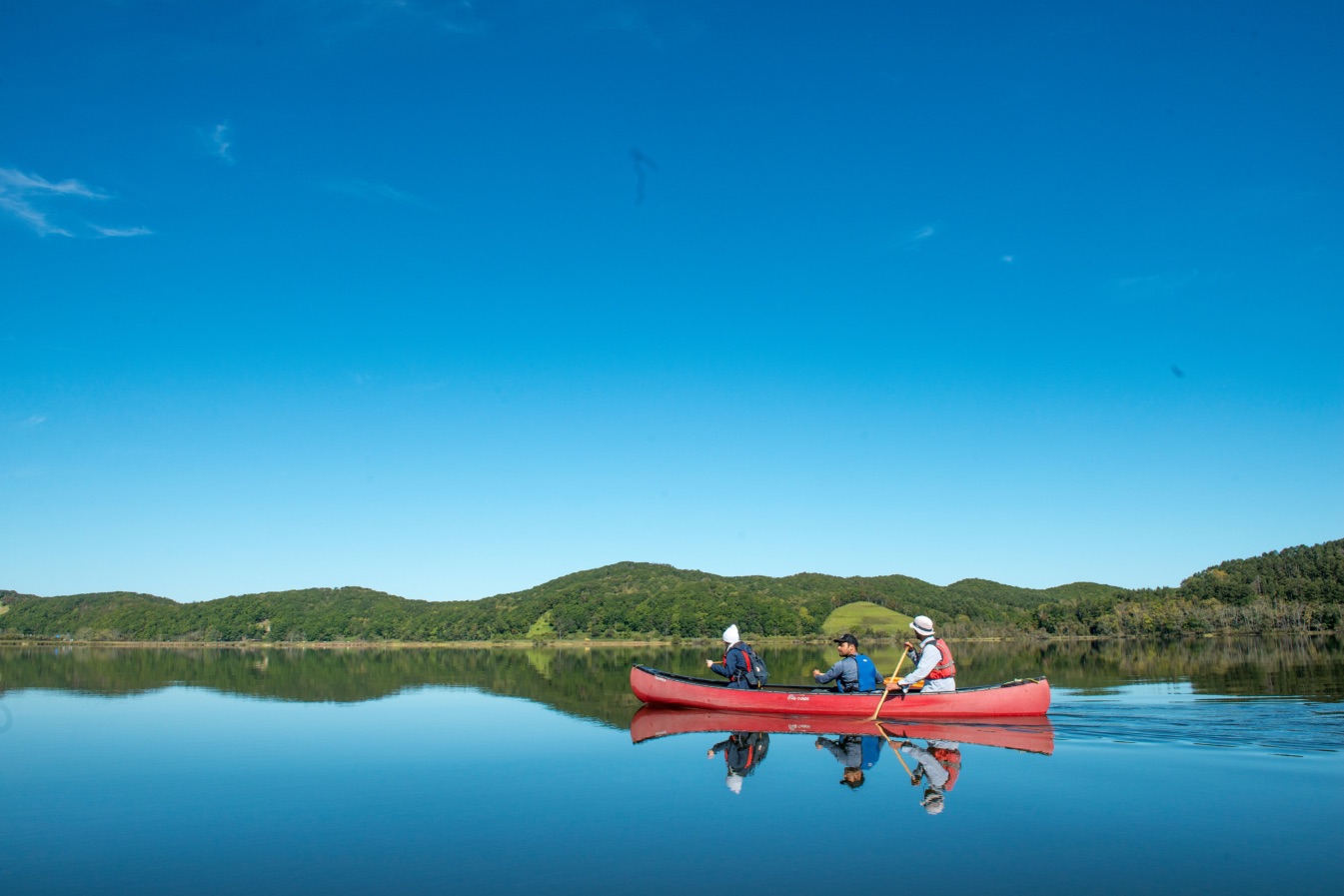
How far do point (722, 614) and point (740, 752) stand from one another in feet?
483

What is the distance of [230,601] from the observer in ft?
648

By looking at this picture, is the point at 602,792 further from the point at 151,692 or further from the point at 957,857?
the point at 151,692

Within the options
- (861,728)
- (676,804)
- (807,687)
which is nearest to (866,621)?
(807,687)

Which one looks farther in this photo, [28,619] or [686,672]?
[28,619]

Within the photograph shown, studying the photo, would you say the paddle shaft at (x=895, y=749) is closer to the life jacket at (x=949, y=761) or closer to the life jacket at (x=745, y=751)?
the life jacket at (x=949, y=761)

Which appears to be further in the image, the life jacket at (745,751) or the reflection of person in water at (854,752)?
the life jacket at (745,751)

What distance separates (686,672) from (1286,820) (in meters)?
39.1

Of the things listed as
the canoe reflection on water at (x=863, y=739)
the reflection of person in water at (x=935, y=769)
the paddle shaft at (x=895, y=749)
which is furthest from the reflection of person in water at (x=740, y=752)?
the reflection of person in water at (x=935, y=769)

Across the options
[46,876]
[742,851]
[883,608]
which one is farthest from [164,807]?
[883,608]

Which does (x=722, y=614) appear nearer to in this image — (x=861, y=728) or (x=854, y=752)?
(x=861, y=728)

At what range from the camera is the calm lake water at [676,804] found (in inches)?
362

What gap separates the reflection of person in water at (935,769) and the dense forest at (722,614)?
415 ft

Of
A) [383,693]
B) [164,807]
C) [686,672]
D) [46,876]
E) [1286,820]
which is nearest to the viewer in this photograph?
[46,876]

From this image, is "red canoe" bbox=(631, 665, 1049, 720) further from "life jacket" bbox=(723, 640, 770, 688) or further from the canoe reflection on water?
"life jacket" bbox=(723, 640, 770, 688)
